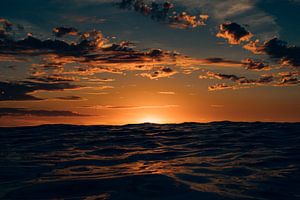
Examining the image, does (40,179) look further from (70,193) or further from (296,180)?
(296,180)

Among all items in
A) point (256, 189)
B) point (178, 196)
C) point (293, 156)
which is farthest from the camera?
point (293, 156)

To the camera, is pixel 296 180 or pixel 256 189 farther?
pixel 296 180

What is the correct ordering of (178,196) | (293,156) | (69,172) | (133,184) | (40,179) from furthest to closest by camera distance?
(293,156) → (69,172) → (40,179) → (133,184) → (178,196)

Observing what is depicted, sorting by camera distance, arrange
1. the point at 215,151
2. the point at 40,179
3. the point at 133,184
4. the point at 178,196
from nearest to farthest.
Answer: the point at 178,196
the point at 133,184
the point at 40,179
the point at 215,151

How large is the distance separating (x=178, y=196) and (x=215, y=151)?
7562 millimetres

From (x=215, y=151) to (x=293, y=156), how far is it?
330cm

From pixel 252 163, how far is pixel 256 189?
3385mm

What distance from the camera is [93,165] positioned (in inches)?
443

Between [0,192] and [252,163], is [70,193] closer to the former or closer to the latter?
[0,192]

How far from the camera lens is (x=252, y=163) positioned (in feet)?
35.3

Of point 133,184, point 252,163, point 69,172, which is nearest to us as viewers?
point 133,184

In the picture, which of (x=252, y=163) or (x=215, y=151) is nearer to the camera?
(x=252, y=163)

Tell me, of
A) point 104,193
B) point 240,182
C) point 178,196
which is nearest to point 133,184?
A: point 104,193

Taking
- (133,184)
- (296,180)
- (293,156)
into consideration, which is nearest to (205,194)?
(133,184)
